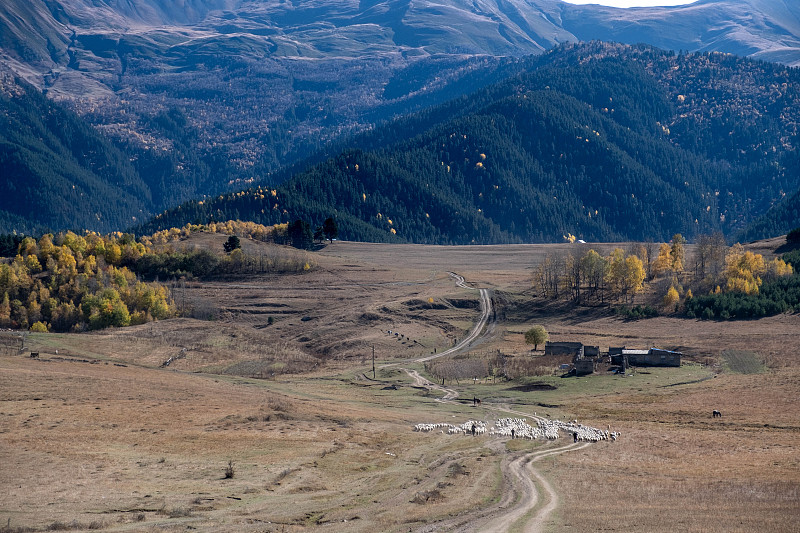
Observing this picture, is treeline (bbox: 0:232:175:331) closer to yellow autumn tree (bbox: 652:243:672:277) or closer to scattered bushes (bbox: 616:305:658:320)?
scattered bushes (bbox: 616:305:658:320)

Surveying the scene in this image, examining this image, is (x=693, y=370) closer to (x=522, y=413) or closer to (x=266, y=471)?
(x=522, y=413)

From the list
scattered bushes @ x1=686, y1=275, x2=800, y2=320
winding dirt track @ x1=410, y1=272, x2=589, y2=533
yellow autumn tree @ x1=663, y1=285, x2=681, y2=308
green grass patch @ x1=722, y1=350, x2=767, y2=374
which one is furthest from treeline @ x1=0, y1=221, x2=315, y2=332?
winding dirt track @ x1=410, y1=272, x2=589, y2=533

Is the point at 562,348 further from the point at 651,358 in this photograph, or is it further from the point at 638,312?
the point at 638,312

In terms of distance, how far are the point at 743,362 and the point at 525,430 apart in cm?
5677

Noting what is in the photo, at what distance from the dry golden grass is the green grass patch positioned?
203cm

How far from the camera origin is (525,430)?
68.9m

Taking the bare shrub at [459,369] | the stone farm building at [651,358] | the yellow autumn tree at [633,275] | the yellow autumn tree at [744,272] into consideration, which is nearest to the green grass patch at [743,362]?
the stone farm building at [651,358]

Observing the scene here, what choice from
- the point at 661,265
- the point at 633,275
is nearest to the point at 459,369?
the point at 633,275

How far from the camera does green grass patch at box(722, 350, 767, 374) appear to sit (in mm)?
105275

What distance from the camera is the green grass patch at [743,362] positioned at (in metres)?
105

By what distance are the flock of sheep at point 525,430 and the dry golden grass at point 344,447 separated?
2.38 m

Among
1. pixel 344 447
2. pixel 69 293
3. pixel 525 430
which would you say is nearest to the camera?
pixel 344 447

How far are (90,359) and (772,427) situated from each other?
8157 centimetres

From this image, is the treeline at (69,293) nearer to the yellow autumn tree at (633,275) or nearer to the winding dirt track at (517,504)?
the yellow autumn tree at (633,275)
